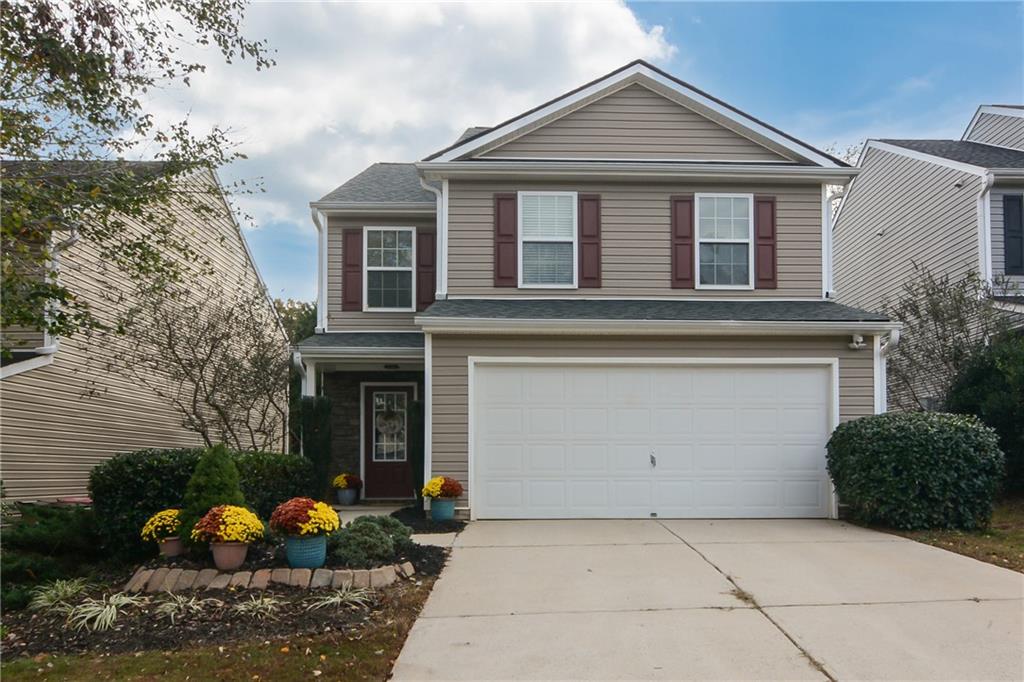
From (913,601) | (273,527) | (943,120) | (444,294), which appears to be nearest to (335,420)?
(444,294)

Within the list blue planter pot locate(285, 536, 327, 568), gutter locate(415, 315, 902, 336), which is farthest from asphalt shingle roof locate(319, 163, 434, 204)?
blue planter pot locate(285, 536, 327, 568)

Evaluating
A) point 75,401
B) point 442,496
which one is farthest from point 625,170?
point 75,401

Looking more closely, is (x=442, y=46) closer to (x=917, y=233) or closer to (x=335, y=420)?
(x=335, y=420)

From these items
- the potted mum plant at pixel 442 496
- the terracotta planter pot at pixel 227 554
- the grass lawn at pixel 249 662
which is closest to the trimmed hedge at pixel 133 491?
the terracotta planter pot at pixel 227 554

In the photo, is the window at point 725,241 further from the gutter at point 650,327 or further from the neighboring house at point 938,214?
the neighboring house at point 938,214

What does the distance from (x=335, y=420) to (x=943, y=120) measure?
65.3 ft

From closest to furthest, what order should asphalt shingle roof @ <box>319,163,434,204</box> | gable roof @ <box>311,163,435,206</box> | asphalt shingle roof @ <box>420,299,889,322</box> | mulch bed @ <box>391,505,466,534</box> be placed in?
1. mulch bed @ <box>391,505,466,534</box>
2. asphalt shingle roof @ <box>420,299,889,322</box>
3. gable roof @ <box>311,163,435,206</box>
4. asphalt shingle roof @ <box>319,163,434,204</box>

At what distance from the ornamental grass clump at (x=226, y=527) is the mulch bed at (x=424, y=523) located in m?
3.09

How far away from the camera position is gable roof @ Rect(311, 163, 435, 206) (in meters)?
14.0

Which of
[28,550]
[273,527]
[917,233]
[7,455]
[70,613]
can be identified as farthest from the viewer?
[917,233]

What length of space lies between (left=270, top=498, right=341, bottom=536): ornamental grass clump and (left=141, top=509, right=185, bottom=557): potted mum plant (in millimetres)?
1041

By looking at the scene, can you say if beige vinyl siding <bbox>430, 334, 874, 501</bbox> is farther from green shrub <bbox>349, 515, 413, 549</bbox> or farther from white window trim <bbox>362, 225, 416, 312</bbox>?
white window trim <bbox>362, 225, 416, 312</bbox>

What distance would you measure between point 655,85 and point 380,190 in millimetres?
5469

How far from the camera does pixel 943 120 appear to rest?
74.7 feet
